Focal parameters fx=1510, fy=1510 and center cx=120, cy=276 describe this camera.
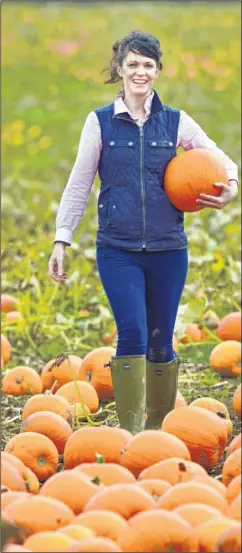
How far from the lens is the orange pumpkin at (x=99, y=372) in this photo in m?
6.38

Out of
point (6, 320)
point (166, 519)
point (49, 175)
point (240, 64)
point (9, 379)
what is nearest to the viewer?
point (166, 519)

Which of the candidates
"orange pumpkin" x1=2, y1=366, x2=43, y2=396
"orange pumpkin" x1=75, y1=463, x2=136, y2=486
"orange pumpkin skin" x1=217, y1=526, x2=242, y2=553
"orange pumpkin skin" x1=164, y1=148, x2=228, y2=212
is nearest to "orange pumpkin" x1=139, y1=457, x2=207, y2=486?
"orange pumpkin" x1=75, y1=463, x2=136, y2=486

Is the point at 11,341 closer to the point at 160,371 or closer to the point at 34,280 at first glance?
the point at 34,280

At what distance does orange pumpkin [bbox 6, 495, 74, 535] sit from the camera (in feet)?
13.0

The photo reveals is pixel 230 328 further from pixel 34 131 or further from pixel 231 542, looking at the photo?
pixel 34 131

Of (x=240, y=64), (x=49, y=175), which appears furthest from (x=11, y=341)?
(x=240, y=64)

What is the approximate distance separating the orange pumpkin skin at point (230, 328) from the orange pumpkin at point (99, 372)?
1022 millimetres

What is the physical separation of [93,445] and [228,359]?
2.02 meters

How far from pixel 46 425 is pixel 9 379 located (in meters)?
1.25

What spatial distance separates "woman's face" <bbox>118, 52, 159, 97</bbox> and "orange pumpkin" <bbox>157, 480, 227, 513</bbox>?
5.77 feet

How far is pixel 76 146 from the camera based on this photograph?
12750 millimetres

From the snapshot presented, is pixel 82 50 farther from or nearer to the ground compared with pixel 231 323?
farther from the ground

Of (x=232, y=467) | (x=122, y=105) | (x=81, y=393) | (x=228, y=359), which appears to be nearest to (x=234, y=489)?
(x=232, y=467)

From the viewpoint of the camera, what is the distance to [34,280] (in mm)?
7941
